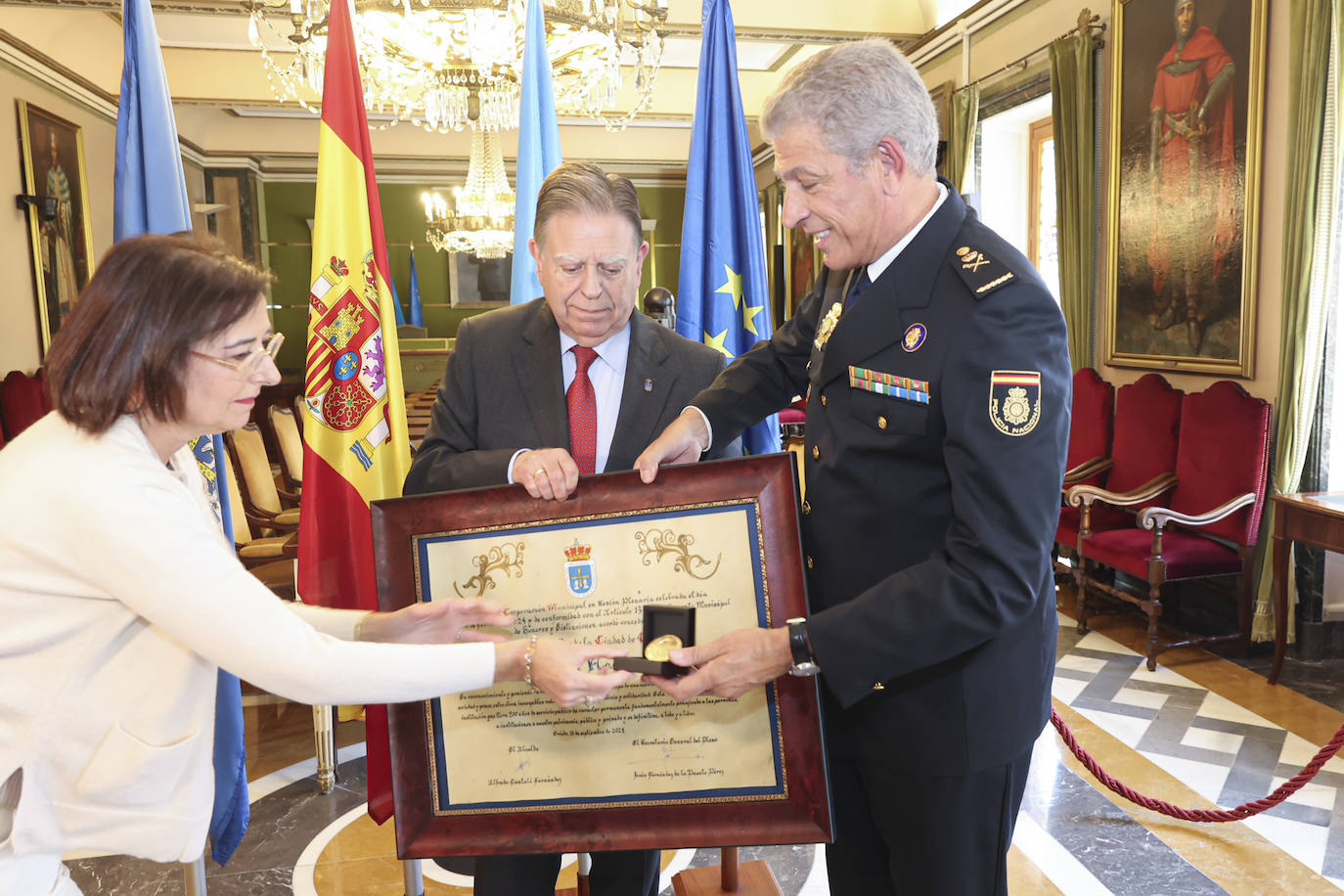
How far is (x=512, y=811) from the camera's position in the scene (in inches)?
67.0

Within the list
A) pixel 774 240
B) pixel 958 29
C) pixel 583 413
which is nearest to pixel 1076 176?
pixel 958 29

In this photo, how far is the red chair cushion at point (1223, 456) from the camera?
4840 mm

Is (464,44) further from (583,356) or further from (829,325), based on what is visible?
(829,325)

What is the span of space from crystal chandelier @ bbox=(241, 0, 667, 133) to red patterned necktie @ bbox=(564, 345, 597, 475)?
3.20 m

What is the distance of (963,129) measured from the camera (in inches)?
309

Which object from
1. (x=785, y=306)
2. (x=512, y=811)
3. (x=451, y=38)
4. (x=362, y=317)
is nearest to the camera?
(x=512, y=811)

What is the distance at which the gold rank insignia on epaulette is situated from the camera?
144cm

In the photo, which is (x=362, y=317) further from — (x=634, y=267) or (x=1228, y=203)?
(x=1228, y=203)

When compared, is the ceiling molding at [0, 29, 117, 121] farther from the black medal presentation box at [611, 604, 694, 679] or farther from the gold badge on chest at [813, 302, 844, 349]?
the black medal presentation box at [611, 604, 694, 679]

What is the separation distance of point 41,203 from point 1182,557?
29.8 feet

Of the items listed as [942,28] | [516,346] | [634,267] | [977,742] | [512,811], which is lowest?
[512,811]

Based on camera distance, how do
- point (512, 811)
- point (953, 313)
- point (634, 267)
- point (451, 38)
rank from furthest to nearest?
point (451, 38)
point (634, 267)
point (512, 811)
point (953, 313)

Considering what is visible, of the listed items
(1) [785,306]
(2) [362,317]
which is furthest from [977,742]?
(1) [785,306]

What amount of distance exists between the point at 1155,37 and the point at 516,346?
5283 millimetres
